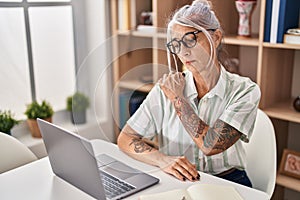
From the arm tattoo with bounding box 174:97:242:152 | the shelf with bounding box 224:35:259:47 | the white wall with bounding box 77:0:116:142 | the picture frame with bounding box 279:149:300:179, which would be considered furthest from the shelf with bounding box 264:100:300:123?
the white wall with bounding box 77:0:116:142

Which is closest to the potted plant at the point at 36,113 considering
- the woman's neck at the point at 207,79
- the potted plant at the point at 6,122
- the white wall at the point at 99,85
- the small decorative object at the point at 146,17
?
the potted plant at the point at 6,122

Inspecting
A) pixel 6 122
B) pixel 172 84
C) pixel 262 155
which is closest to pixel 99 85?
pixel 172 84

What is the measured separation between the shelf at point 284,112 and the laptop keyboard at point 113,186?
1.04m

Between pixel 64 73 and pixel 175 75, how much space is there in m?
1.46

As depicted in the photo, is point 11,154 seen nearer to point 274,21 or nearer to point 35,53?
point 35,53

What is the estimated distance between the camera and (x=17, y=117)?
92.3 inches

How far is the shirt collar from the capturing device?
4.01 feet

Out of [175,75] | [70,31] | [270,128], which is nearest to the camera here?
[175,75]

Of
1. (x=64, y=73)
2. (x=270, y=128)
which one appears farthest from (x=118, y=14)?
(x=270, y=128)

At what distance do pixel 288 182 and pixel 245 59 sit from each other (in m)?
0.77

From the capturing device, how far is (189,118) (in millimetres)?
1235

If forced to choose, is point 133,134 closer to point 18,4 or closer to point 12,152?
point 12,152

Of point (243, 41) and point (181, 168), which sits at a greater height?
point (243, 41)

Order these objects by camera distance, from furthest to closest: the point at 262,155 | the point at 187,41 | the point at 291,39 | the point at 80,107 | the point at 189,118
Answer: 1. the point at 291,39
2. the point at 262,155
3. the point at 80,107
4. the point at 189,118
5. the point at 187,41
